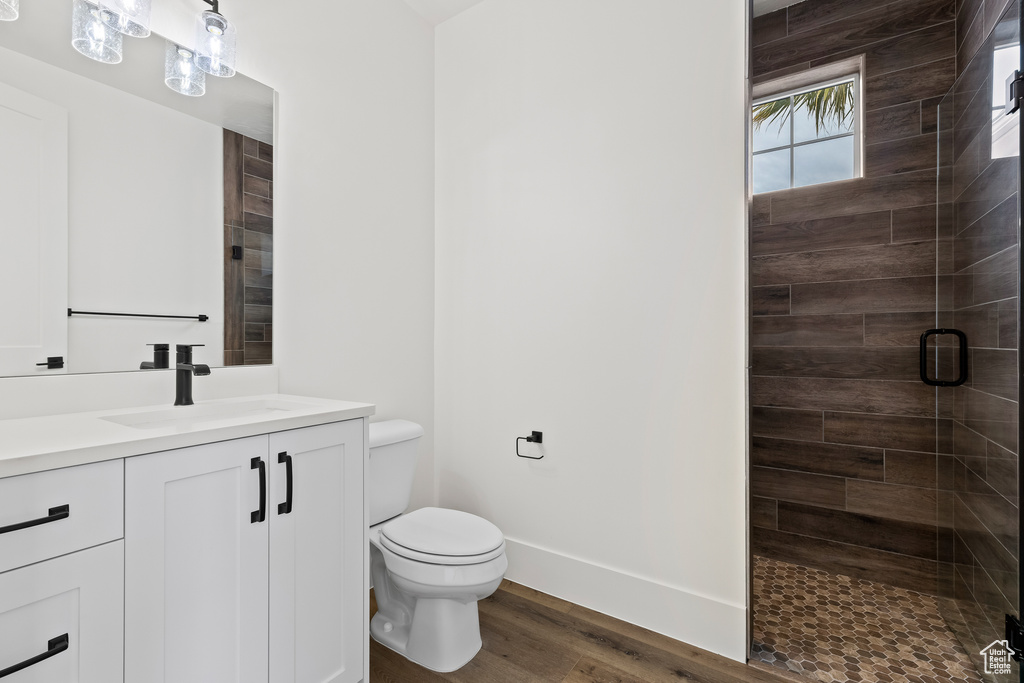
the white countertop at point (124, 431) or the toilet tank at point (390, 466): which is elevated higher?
the white countertop at point (124, 431)

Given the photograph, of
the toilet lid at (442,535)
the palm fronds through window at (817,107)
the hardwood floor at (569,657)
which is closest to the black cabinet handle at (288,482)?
the toilet lid at (442,535)

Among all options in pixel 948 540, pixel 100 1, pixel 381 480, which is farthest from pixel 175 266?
pixel 948 540

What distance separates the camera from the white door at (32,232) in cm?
119

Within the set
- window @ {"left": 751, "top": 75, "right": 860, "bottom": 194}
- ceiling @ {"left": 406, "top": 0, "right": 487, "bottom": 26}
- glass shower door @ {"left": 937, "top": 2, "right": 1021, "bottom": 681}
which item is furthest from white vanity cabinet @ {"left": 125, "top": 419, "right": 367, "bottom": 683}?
window @ {"left": 751, "top": 75, "right": 860, "bottom": 194}

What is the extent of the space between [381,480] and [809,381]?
2.04m

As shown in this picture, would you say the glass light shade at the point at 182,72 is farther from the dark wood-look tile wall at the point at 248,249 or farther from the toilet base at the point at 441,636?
the toilet base at the point at 441,636

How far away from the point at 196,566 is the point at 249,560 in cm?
11

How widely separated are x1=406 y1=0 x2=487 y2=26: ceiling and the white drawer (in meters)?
2.31

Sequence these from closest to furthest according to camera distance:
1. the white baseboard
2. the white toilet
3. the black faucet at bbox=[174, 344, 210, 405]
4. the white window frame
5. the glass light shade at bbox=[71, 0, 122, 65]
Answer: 1. the glass light shade at bbox=[71, 0, 122, 65]
2. the black faucet at bbox=[174, 344, 210, 405]
3. the white toilet
4. the white baseboard
5. the white window frame

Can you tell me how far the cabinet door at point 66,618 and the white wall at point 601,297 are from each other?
1506 mm

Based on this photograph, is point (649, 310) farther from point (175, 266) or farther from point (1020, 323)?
point (175, 266)

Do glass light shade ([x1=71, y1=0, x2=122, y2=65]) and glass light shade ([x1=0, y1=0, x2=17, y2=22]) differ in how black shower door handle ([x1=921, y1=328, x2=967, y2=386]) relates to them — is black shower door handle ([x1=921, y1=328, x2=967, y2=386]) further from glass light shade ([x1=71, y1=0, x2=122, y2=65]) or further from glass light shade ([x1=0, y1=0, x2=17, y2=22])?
glass light shade ([x1=0, y1=0, x2=17, y2=22])

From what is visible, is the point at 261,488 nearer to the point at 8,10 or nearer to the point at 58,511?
the point at 58,511

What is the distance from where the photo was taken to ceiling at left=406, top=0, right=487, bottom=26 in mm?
2297
